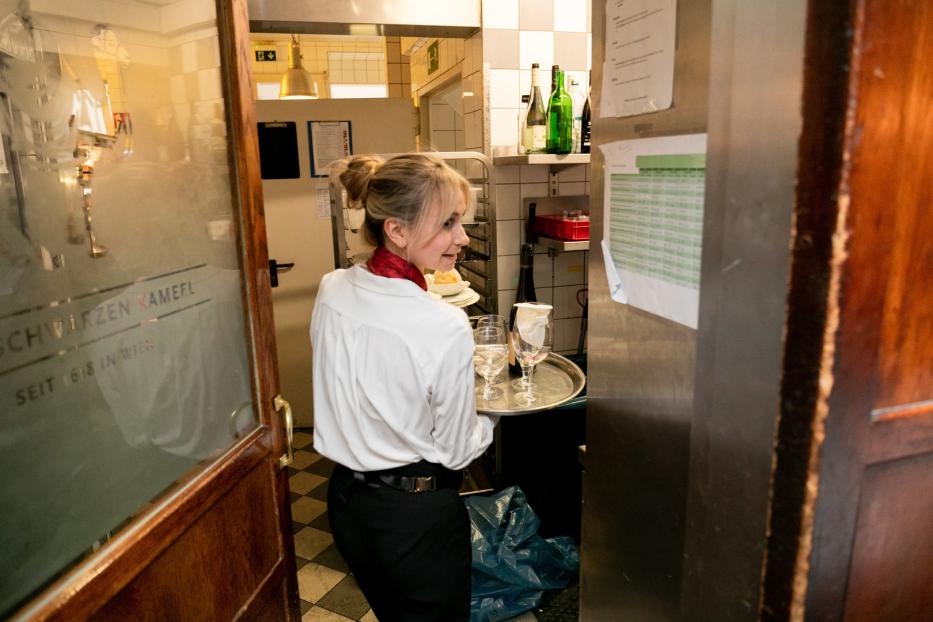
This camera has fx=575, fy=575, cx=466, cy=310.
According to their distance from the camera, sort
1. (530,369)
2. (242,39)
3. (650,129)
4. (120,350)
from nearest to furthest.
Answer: (650,129)
(120,350)
(242,39)
(530,369)

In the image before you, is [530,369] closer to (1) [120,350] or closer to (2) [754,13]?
(1) [120,350]

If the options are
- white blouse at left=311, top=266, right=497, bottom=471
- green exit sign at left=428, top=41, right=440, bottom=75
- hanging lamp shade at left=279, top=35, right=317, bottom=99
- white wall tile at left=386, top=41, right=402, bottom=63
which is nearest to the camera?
white blouse at left=311, top=266, right=497, bottom=471

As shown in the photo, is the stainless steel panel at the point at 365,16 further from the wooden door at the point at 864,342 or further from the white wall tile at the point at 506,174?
the wooden door at the point at 864,342

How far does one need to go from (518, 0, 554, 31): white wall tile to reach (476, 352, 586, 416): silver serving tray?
4.91 feet

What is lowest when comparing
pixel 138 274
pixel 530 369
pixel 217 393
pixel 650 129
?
pixel 530 369

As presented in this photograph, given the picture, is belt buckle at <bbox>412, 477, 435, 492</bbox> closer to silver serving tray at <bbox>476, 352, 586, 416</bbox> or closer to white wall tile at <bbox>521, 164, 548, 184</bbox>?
silver serving tray at <bbox>476, 352, 586, 416</bbox>

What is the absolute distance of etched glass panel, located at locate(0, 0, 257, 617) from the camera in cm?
73

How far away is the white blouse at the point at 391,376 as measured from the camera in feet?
4.42

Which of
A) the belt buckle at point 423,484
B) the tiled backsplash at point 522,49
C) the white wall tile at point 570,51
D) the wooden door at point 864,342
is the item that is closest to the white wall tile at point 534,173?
the tiled backsplash at point 522,49

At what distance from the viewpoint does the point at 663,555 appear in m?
0.82

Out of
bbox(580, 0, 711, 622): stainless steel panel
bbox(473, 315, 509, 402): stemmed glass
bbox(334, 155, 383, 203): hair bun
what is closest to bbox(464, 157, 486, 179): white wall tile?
bbox(473, 315, 509, 402): stemmed glass

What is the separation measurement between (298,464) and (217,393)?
7.80 feet

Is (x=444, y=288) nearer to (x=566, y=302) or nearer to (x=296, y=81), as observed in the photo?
(x=566, y=302)

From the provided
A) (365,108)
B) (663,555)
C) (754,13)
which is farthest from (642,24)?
(365,108)
